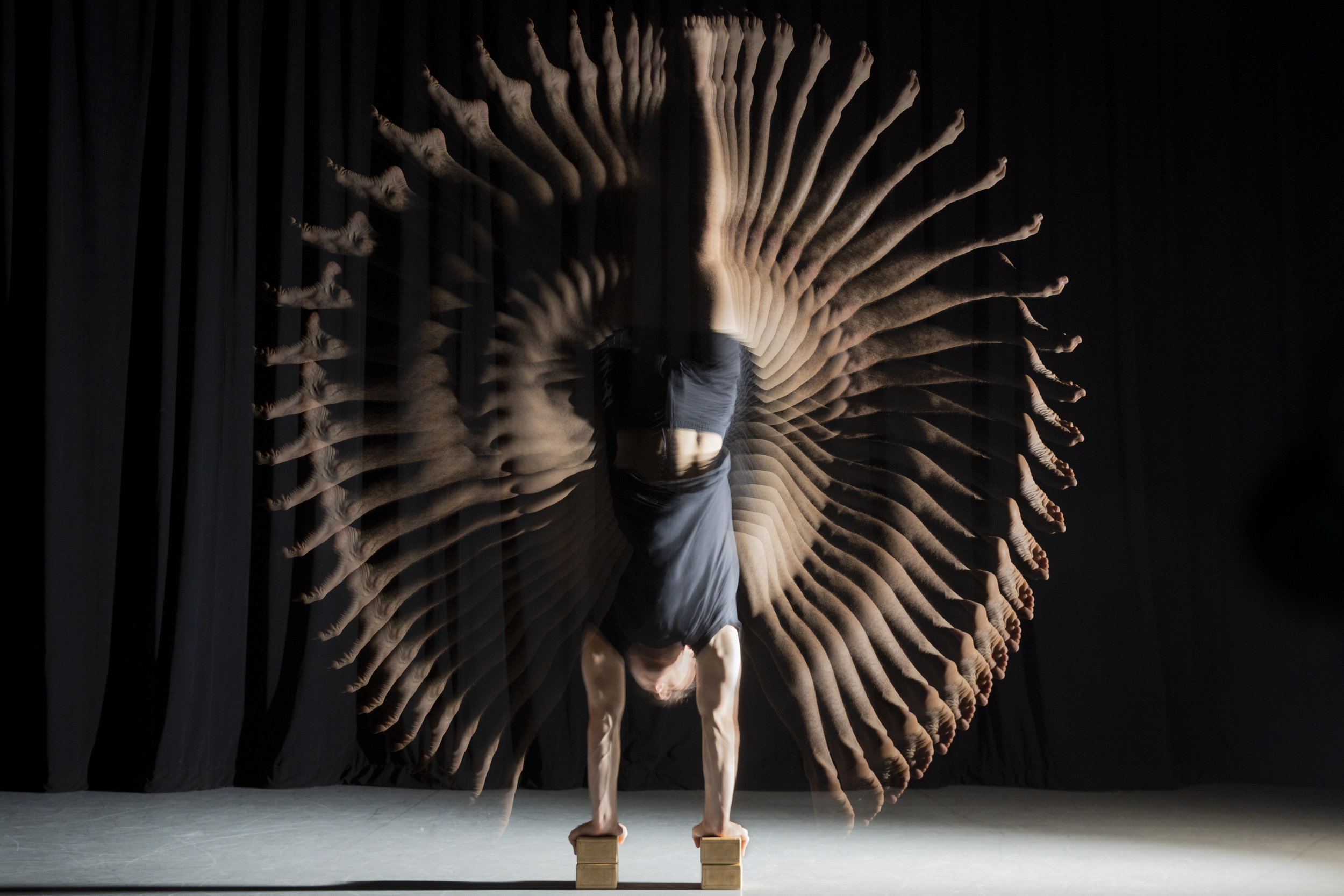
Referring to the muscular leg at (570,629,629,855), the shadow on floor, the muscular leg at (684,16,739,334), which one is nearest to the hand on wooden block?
the shadow on floor

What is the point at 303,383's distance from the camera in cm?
342

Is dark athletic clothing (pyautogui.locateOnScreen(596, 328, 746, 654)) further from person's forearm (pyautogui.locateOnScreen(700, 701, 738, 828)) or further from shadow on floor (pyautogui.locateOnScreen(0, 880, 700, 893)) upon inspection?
shadow on floor (pyautogui.locateOnScreen(0, 880, 700, 893))

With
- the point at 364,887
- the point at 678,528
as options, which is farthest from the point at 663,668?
the point at 364,887

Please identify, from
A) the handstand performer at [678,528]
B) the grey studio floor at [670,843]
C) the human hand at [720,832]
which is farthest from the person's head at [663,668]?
the grey studio floor at [670,843]

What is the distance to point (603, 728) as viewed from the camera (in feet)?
9.90

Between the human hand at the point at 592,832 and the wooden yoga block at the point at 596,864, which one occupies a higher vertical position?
the human hand at the point at 592,832

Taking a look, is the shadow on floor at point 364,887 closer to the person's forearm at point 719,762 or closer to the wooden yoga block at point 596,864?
the wooden yoga block at point 596,864

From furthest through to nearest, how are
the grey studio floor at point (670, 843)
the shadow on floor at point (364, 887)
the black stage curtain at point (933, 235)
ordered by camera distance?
the black stage curtain at point (933, 235) < the grey studio floor at point (670, 843) < the shadow on floor at point (364, 887)

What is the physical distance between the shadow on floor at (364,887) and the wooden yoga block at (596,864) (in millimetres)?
55

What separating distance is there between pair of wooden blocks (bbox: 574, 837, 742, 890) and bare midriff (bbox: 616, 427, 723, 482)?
34.4 inches

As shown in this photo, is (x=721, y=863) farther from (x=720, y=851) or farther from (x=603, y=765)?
(x=603, y=765)

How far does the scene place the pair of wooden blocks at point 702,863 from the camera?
2.97 m

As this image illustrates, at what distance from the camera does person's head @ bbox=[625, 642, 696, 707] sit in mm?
3088

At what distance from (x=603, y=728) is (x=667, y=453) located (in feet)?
2.24
